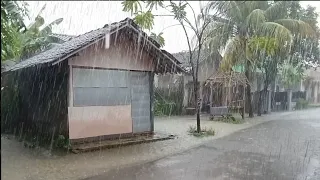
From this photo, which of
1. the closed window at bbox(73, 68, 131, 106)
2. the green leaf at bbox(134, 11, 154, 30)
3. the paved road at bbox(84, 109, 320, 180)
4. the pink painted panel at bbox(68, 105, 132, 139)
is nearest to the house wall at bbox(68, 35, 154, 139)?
the pink painted panel at bbox(68, 105, 132, 139)

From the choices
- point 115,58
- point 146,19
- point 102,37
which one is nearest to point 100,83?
point 115,58

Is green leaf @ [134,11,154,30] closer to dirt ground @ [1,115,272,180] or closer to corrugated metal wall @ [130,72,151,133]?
corrugated metal wall @ [130,72,151,133]

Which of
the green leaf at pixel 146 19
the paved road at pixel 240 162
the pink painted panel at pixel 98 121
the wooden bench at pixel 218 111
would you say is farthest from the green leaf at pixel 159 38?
the wooden bench at pixel 218 111

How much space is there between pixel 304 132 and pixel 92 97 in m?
8.89

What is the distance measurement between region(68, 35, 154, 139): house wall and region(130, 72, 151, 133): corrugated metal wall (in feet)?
0.70

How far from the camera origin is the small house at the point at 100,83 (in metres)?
9.75

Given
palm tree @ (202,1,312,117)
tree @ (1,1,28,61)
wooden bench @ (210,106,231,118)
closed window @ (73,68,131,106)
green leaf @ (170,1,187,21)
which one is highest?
green leaf @ (170,1,187,21)

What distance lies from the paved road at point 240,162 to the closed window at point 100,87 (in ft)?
10.0

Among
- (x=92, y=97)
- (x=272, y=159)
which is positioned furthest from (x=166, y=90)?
(x=272, y=159)

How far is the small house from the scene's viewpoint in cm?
975

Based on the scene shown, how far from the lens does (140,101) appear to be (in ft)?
37.6

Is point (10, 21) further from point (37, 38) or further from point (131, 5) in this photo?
point (37, 38)

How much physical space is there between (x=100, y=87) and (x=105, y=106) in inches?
25.1

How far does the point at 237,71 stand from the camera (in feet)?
63.6
